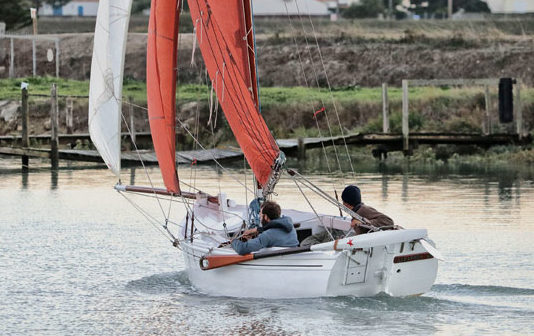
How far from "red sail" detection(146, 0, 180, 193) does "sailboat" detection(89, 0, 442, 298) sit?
2cm

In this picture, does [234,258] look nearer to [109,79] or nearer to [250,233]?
[250,233]

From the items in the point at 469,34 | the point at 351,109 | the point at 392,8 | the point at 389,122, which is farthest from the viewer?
the point at 392,8

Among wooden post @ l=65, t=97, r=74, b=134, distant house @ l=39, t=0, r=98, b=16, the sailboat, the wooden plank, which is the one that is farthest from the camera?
distant house @ l=39, t=0, r=98, b=16

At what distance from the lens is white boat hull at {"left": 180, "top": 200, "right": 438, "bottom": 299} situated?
15055 mm

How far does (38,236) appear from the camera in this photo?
23.8 metres

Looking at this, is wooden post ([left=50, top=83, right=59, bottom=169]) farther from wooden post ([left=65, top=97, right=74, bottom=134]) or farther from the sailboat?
the sailboat

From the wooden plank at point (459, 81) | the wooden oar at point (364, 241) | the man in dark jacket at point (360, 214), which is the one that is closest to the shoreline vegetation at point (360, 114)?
the wooden plank at point (459, 81)

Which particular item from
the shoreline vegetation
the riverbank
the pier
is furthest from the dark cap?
the riverbank

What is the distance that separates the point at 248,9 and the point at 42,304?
5.27 metres

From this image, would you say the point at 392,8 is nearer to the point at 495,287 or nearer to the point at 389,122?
the point at 389,122

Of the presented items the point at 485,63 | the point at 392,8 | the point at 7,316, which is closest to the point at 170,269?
the point at 7,316

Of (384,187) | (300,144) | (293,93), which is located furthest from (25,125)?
(293,93)

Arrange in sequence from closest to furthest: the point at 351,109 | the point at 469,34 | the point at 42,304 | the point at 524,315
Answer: the point at 524,315, the point at 42,304, the point at 351,109, the point at 469,34

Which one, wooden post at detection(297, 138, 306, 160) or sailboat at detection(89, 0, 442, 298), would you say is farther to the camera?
wooden post at detection(297, 138, 306, 160)
